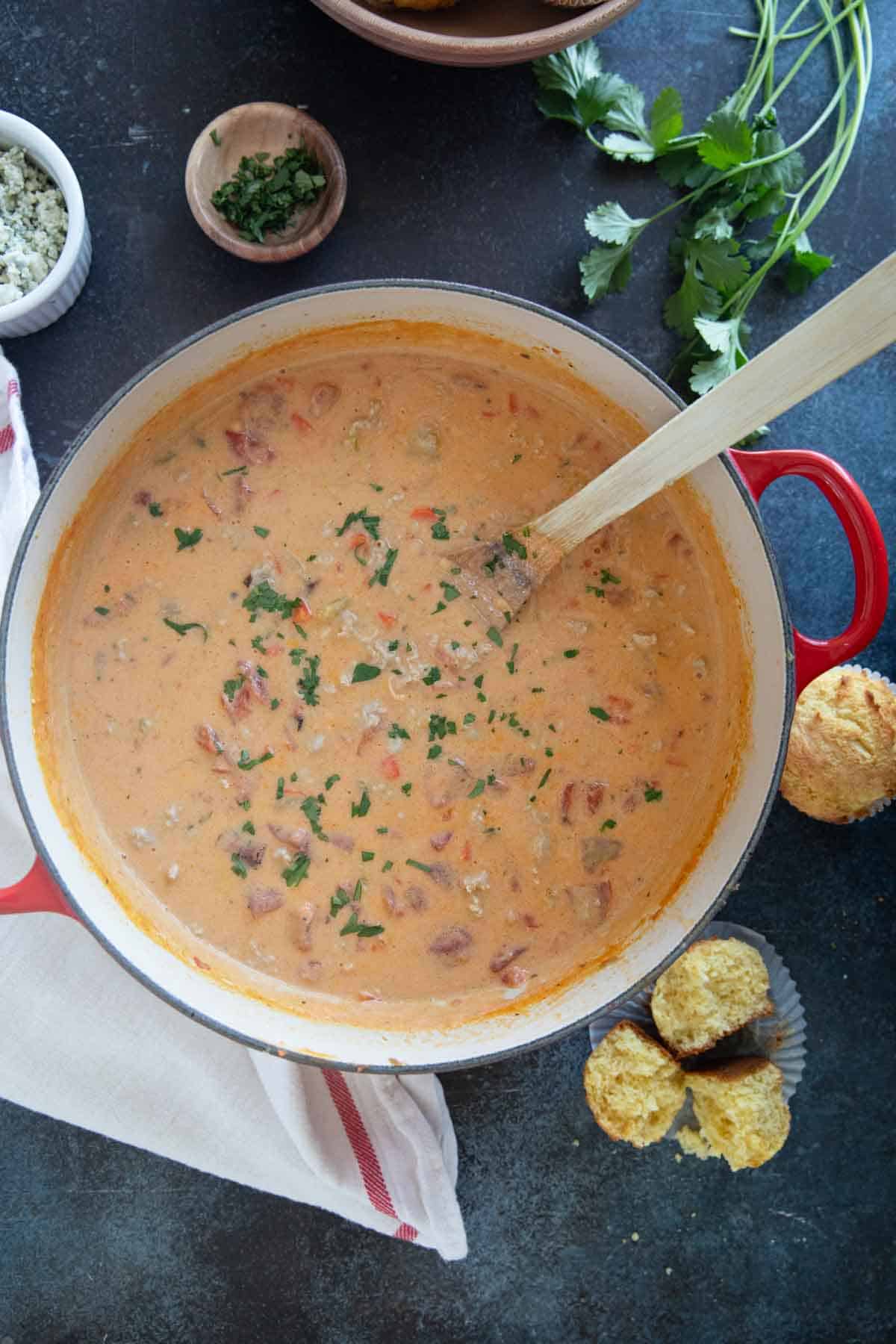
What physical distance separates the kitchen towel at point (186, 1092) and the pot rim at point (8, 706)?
39 centimetres

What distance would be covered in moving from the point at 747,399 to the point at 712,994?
1.45 meters

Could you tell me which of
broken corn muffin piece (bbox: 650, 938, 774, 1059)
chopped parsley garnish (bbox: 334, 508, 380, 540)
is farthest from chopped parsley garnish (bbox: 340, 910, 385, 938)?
chopped parsley garnish (bbox: 334, 508, 380, 540)

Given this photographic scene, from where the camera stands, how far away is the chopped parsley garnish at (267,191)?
→ 9.09ft

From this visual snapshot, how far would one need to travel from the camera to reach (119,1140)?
3.01m

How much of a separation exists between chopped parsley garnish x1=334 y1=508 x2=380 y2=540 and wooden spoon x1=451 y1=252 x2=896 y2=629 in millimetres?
190

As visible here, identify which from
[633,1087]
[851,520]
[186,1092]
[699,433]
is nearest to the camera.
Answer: [699,433]

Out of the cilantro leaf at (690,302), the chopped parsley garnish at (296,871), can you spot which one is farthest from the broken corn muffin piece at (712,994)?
the cilantro leaf at (690,302)

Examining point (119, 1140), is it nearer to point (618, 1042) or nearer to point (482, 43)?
point (618, 1042)

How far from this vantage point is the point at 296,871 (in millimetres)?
2748

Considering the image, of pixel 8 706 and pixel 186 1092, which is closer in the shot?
pixel 8 706

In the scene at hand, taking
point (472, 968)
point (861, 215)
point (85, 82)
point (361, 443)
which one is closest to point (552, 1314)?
point (472, 968)

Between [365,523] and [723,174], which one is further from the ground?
[723,174]

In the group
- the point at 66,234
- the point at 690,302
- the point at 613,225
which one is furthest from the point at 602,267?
the point at 66,234

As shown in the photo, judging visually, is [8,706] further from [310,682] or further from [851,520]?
[851,520]
